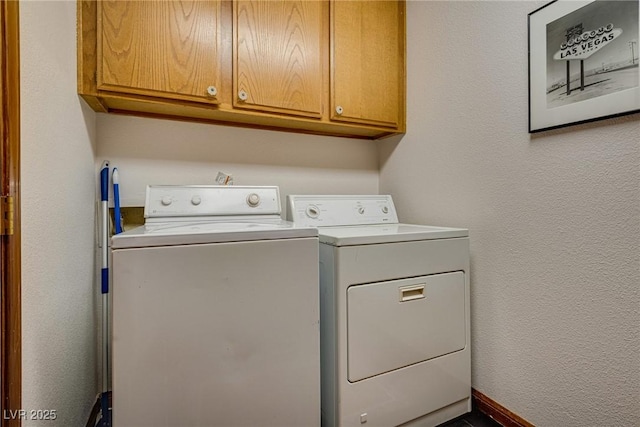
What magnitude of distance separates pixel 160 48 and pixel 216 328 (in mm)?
1223

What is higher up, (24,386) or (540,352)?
(24,386)

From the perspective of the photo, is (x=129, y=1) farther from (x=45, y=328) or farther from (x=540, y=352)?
(x=540, y=352)

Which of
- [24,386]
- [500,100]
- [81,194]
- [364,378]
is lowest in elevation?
[364,378]

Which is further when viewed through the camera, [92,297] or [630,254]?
[92,297]

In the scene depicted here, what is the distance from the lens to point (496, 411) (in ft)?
4.85

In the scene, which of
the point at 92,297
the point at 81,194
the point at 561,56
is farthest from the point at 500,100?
the point at 92,297

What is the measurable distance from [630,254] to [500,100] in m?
0.79

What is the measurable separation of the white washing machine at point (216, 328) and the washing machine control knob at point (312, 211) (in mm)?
592

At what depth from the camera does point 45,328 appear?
1.02 meters

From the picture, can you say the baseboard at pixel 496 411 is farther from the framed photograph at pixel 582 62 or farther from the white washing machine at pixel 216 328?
the framed photograph at pixel 582 62

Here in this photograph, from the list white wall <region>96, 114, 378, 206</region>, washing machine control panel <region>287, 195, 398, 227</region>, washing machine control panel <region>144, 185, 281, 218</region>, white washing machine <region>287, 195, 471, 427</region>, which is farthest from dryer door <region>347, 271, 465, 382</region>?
white wall <region>96, 114, 378, 206</region>

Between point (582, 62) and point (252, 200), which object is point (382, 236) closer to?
point (252, 200)

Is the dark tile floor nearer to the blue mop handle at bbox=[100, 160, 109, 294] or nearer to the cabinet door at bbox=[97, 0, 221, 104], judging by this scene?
the blue mop handle at bbox=[100, 160, 109, 294]

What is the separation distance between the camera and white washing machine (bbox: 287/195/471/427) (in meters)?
1.24
